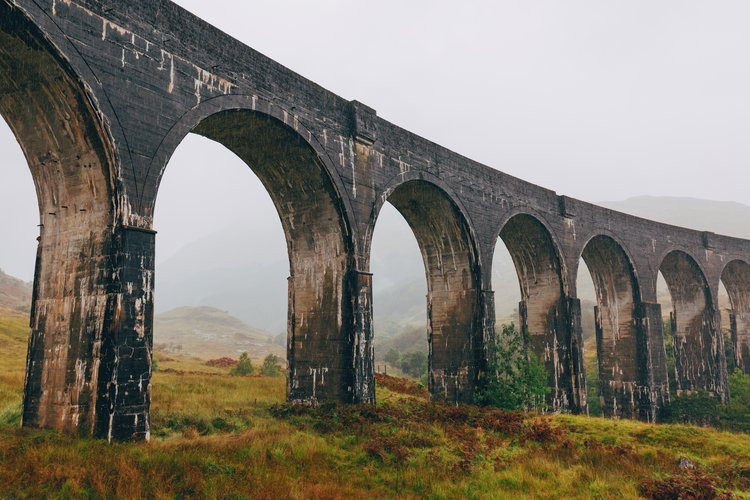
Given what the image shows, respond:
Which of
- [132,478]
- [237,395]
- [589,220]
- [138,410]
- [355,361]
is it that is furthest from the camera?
[589,220]

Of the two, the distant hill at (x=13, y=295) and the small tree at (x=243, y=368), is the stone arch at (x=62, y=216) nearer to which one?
the small tree at (x=243, y=368)

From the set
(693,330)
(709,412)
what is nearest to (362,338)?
(709,412)

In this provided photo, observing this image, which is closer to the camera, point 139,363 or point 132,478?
point 132,478

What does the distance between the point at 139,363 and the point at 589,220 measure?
818 inches

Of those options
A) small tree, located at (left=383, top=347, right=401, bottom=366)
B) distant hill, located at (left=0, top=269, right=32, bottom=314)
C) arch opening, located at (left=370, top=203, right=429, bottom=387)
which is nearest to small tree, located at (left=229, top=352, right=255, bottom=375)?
arch opening, located at (left=370, top=203, right=429, bottom=387)

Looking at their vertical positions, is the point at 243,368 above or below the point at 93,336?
below

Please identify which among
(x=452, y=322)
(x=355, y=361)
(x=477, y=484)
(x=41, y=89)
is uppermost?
(x=41, y=89)

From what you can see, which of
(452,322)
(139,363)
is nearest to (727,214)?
(452,322)

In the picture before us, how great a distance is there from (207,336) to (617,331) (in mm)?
61532

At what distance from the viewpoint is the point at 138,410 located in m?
9.65

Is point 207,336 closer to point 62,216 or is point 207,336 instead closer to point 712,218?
point 62,216

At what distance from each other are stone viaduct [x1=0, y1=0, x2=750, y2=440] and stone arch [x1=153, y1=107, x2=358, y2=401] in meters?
0.05

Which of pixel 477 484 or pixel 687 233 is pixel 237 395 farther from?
pixel 687 233

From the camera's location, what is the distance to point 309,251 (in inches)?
630
